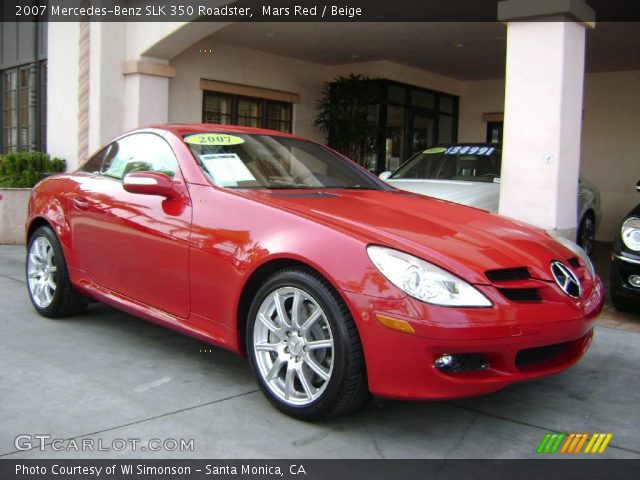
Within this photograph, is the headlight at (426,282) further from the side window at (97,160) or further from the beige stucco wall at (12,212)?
the beige stucco wall at (12,212)

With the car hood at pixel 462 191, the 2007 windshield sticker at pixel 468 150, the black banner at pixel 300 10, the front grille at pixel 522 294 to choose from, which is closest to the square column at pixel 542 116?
the car hood at pixel 462 191

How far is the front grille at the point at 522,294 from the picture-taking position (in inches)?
110

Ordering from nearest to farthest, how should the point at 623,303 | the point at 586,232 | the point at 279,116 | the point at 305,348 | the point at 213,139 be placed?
the point at 305,348 → the point at 213,139 → the point at 623,303 → the point at 586,232 → the point at 279,116

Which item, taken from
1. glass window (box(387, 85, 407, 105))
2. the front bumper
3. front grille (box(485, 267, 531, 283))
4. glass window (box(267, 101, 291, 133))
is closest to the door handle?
the front bumper

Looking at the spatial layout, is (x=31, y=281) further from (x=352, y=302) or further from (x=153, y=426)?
(x=352, y=302)

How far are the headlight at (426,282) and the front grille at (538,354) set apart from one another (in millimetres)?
361

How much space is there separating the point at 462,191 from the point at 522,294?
12.5 ft

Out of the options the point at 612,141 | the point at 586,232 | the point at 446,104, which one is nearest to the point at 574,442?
the point at 586,232

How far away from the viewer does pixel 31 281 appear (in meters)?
5.02

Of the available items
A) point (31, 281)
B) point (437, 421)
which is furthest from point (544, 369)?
point (31, 281)

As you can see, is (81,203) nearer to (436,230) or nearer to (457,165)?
(436,230)

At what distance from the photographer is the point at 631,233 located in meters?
5.01

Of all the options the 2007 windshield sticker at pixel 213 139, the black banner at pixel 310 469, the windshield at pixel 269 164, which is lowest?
the black banner at pixel 310 469

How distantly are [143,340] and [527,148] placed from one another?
3.67m
